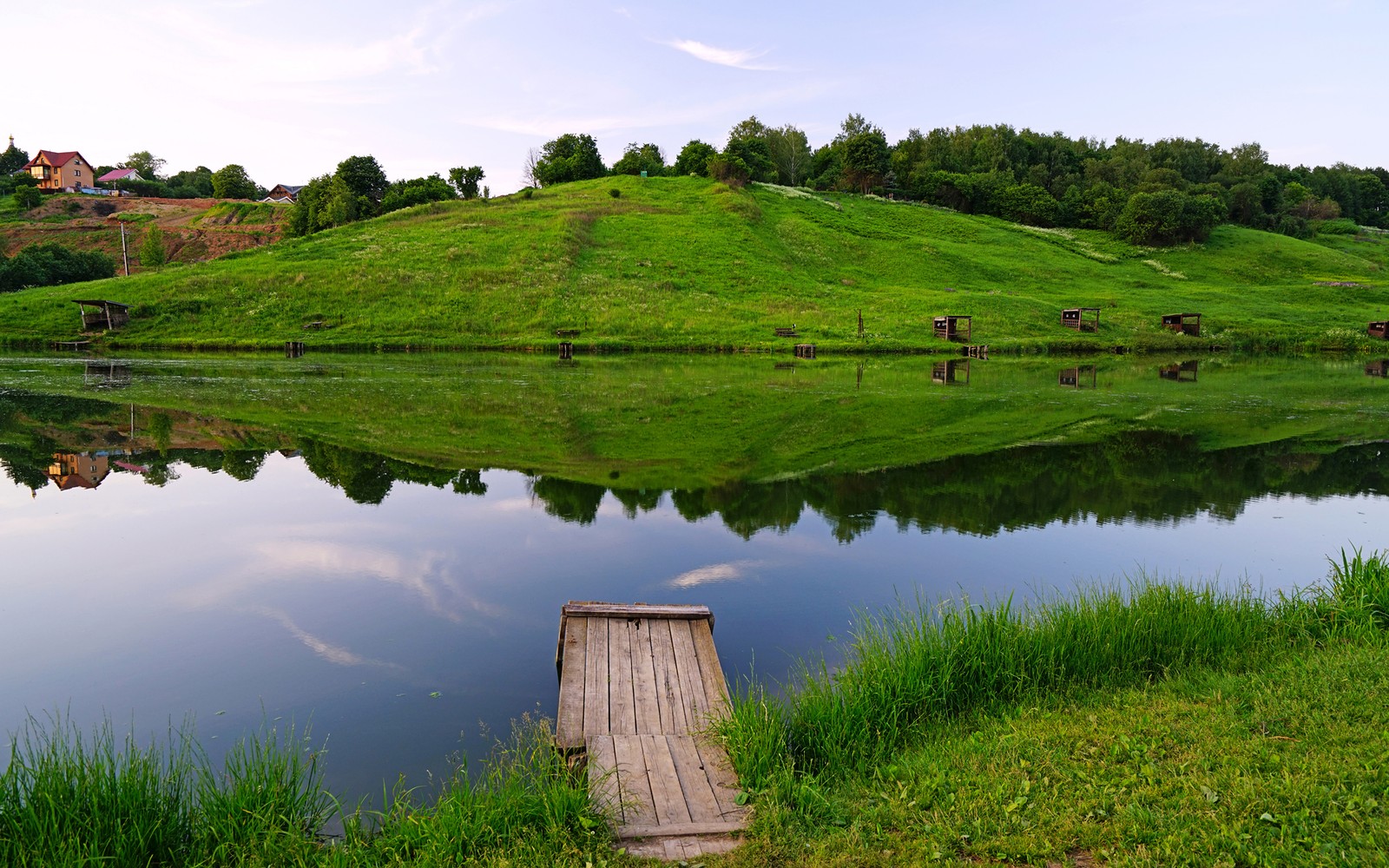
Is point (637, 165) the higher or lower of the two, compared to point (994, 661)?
higher

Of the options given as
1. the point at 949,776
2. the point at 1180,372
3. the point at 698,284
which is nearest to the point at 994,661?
the point at 949,776

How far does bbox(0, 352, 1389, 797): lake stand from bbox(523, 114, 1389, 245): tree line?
3234 inches

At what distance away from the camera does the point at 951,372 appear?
1683 inches

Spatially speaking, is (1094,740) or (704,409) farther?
(704,409)

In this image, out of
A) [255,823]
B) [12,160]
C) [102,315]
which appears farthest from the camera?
[12,160]

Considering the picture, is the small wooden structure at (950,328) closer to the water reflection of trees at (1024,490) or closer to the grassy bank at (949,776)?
the water reflection of trees at (1024,490)

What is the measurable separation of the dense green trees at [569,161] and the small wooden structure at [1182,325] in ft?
255

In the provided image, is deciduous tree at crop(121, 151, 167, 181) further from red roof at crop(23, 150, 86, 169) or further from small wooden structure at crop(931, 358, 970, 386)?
small wooden structure at crop(931, 358, 970, 386)

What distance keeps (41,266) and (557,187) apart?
5496cm

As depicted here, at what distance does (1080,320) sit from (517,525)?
185ft

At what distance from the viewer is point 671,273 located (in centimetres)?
6925

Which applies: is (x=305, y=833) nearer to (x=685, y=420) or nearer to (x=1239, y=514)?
(x=1239, y=514)

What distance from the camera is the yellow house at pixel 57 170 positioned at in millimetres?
146750

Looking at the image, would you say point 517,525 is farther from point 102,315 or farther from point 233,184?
point 233,184
